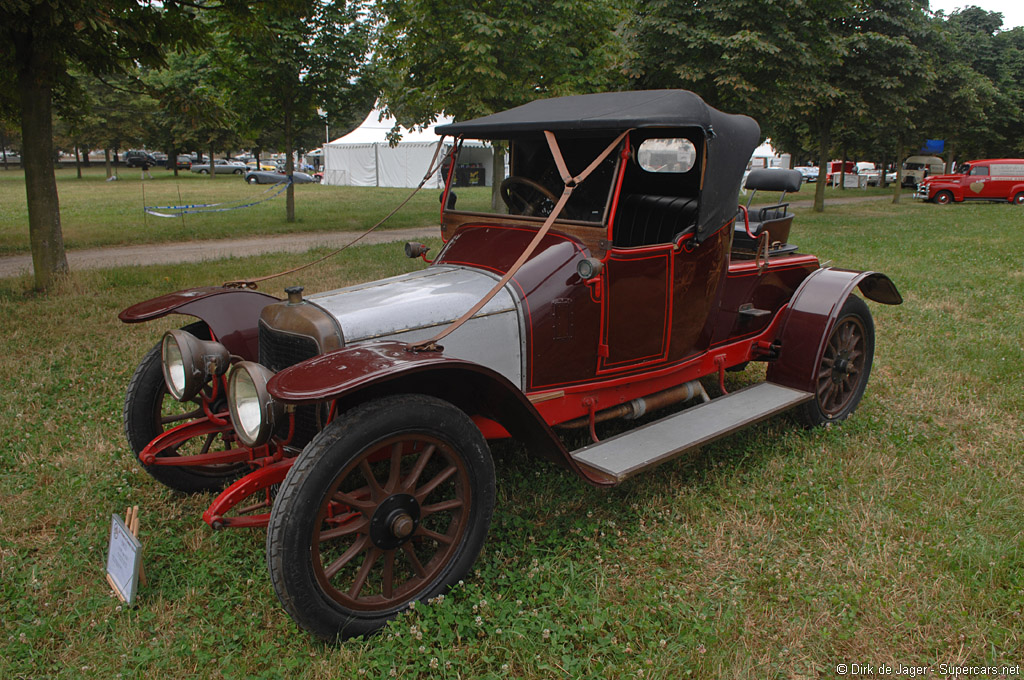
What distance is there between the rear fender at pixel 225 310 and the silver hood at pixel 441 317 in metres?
0.61

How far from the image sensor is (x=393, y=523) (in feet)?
8.72

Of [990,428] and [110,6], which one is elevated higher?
[110,6]

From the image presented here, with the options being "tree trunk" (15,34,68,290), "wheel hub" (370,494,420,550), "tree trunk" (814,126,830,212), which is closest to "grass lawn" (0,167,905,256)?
"tree trunk" (15,34,68,290)

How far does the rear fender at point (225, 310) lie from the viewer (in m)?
3.58

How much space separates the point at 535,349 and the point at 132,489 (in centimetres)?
232

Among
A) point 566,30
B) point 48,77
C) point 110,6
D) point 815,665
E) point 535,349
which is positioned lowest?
point 815,665

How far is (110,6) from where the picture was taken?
6.36 metres

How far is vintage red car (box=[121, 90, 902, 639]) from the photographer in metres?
2.59

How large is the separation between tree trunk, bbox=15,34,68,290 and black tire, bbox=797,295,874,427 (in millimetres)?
7965

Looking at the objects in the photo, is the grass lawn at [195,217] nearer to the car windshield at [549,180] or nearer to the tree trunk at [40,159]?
the tree trunk at [40,159]

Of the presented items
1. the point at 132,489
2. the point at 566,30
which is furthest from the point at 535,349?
the point at 566,30

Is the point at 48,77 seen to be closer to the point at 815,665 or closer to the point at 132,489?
the point at 132,489

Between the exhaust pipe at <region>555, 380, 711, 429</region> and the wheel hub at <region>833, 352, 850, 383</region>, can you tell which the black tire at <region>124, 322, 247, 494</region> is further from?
the wheel hub at <region>833, 352, 850, 383</region>

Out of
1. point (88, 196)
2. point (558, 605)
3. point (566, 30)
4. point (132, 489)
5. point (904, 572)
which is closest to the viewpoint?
point (558, 605)
